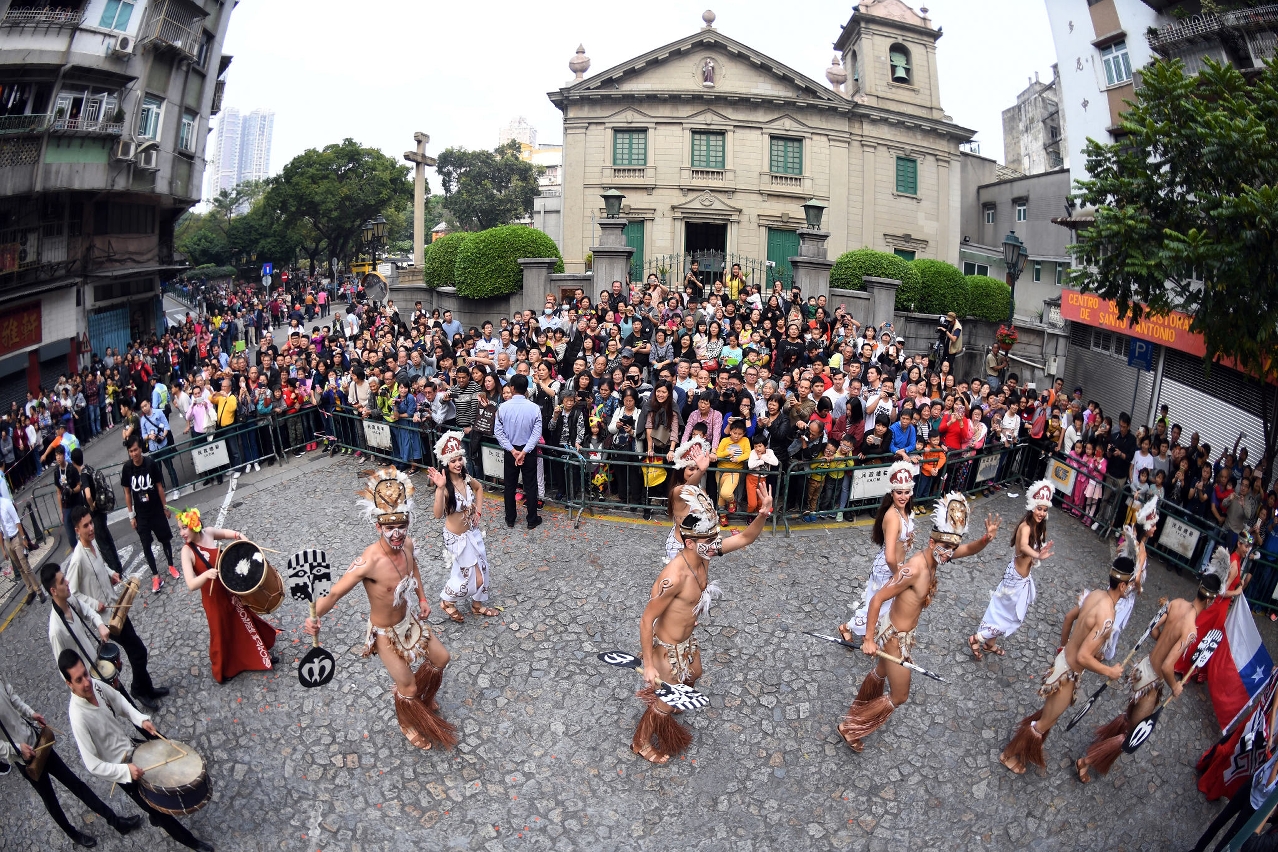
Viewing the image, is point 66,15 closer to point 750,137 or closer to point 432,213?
point 750,137

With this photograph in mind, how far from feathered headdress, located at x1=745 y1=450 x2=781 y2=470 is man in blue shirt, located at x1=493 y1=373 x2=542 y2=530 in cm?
262

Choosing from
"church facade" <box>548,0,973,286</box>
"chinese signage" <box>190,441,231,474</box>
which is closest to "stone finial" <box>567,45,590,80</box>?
"church facade" <box>548,0,973,286</box>

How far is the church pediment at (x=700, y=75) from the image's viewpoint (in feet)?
101

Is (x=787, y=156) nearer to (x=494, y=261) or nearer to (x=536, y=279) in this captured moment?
(x=536, y=279)

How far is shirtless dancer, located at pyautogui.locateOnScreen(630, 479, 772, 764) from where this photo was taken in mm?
6480

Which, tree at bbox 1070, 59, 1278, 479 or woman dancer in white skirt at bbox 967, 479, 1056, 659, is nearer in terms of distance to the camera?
woman dancer in white skirt at bbox 967, 479, 1056, 659

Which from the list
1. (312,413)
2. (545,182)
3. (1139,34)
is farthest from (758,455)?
(545,182)

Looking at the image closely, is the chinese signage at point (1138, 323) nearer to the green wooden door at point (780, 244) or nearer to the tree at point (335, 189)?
the green wooden door at point (780, 244)

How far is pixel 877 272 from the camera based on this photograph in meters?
21.3

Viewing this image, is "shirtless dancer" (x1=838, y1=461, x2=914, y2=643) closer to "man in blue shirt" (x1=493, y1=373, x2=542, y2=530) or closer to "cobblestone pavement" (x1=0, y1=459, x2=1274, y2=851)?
"cobblestone pavement" (x1=0, y1=459, x2=1274, y2=851)

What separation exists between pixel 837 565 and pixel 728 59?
1033 inches

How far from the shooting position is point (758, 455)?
10133 mm

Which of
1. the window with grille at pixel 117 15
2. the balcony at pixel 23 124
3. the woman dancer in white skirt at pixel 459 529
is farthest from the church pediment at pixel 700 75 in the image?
the woman dancer in white skirt at pixel 459 529

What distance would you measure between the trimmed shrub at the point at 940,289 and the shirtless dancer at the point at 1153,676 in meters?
16.4
